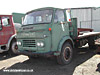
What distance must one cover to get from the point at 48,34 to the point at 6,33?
323 centimetres

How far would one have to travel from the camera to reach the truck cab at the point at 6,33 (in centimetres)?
586

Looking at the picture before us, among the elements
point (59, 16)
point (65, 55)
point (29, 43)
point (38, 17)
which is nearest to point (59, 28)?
point (59, 16)

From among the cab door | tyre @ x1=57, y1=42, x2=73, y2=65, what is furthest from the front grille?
tyre @ x1=57, y1=42, x2=73, y2=65

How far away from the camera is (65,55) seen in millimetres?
4504

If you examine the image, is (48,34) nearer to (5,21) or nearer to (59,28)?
(59,28)

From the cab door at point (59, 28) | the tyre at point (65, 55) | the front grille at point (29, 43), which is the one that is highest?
the cab door at point (59, 28)

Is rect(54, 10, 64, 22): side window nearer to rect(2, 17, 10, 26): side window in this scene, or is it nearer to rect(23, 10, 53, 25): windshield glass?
rect(23, 10, 53, 25): windshield glass

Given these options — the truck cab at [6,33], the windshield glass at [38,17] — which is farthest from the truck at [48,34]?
the truck cab at [6,33]

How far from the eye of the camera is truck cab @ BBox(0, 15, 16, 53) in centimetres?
586

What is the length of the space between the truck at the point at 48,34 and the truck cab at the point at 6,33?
1.70 m

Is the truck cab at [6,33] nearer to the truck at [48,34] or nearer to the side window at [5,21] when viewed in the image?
the side window at [5,21]

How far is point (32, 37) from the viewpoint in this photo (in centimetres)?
412

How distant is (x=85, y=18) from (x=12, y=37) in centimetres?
1662

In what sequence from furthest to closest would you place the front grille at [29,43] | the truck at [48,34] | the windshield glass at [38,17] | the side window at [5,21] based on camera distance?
1. the side window at [5,21]
2. the windshield glass at [38,17]
3. the front grille at [29,43]
4. the truck at [48,34]
